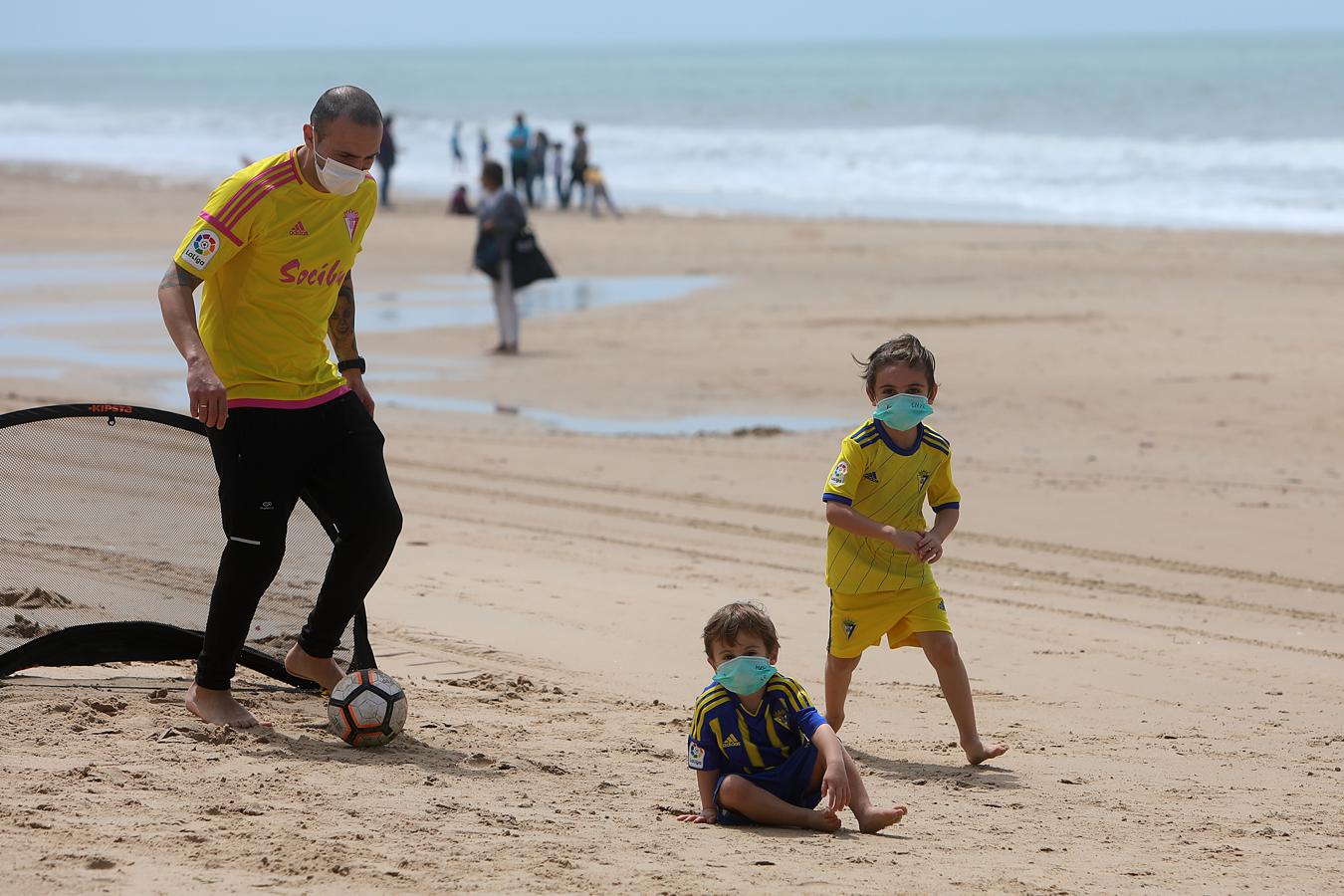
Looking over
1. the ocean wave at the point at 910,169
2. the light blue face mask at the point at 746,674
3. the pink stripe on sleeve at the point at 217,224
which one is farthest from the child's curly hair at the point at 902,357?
the ocean wave at the point at 910,169

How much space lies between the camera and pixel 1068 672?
20.5 feet

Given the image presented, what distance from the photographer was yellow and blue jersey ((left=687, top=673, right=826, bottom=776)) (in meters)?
4.40

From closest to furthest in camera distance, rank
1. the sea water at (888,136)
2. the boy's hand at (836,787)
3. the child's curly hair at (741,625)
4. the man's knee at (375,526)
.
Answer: the boy's hand at (836,787)
the child's curly hair at (741,625)
the man's knee at (375,526)
the sea water at (888,136)

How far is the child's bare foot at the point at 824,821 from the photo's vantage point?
4285 mm

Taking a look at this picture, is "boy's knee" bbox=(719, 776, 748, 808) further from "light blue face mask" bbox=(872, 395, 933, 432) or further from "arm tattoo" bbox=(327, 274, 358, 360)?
"arm tattoo" bbox=(327, 274, 358, 360)

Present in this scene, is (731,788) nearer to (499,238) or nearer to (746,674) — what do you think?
(746,674)

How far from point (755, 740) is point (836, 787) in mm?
326

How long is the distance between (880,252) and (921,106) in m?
47.6

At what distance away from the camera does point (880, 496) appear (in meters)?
5.11

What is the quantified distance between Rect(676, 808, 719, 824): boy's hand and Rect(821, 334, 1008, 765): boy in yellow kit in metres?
1.01

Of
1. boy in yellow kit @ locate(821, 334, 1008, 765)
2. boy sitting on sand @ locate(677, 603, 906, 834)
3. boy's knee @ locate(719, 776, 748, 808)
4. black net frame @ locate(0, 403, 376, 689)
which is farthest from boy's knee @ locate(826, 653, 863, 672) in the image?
black net frame @ locate(0, 403, 376, 689)

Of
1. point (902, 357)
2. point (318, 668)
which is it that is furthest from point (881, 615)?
point (318, 668)

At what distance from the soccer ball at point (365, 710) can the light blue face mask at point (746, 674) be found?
1.09m

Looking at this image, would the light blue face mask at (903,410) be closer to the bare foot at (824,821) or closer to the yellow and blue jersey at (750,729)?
the yellow and blue jersey at (750,729)
